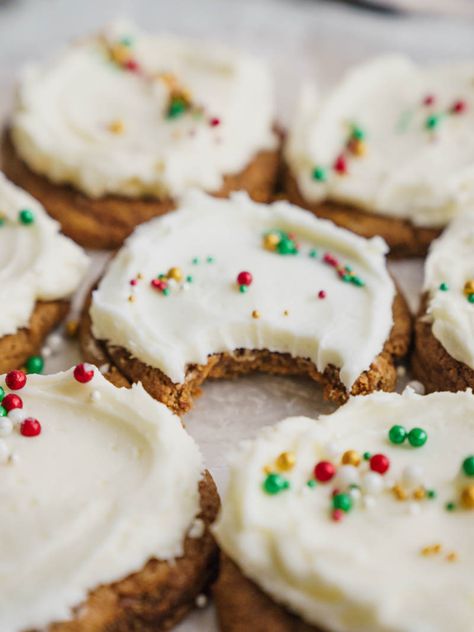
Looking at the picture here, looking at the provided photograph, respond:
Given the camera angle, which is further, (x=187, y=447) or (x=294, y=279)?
(x=294, y=279)

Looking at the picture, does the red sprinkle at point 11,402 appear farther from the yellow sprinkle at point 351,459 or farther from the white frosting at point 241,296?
the yellow sprinkle at point 351,459

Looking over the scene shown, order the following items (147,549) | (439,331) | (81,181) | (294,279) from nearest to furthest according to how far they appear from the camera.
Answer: (147,549), (439,331), (294,279), (81,181)

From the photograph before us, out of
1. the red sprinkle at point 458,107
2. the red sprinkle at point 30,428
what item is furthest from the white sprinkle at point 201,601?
the red sprinkle at point 458,107

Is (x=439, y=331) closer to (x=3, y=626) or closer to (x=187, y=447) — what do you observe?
(x=187, y=447)

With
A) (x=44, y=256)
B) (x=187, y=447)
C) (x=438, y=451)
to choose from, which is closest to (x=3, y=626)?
(x=187, y=447)

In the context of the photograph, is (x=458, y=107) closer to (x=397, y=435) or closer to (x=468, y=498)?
(x=397, y=435)
